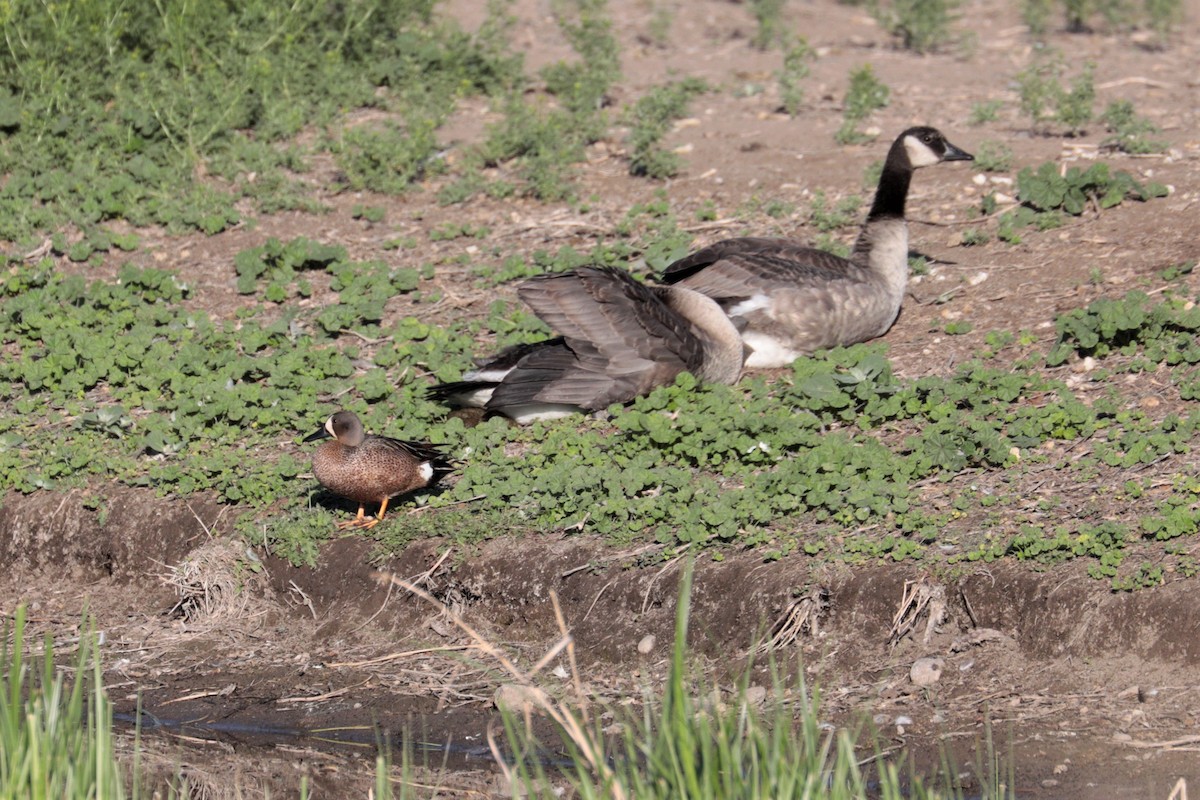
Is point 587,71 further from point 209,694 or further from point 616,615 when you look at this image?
point 209,694

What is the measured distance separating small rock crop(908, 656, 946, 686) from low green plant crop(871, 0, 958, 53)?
397 inches

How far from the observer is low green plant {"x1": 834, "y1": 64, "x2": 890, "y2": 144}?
38.5 ft

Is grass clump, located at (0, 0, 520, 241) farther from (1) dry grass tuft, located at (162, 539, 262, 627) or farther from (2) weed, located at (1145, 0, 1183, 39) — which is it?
(2) weed, located at (1145, 0, 1183, 39)

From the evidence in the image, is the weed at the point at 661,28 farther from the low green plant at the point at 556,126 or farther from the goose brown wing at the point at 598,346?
the goose brown wing at the point at 598,346

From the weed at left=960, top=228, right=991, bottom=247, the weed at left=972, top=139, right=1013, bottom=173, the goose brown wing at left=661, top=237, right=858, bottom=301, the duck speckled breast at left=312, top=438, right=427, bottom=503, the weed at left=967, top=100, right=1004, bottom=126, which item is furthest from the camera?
the weed at left=967, top=100, right=1004, bottom=126

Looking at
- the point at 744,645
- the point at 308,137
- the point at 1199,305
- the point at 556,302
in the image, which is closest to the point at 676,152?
the point at 308,137

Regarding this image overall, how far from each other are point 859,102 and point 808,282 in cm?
369

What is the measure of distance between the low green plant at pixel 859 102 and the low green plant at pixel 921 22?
2.43m

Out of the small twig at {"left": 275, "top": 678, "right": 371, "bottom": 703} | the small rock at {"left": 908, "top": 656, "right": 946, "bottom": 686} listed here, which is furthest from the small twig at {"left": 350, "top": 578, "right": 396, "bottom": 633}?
the small rock at {"left": 908, "top": 656, "right": 946, "bottom": 686}

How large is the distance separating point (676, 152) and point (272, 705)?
656 centimetres

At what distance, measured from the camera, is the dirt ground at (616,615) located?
5668 mm

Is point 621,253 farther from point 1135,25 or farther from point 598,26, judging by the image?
point 1135,25

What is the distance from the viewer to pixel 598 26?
1347 cm

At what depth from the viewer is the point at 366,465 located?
7.14 m
